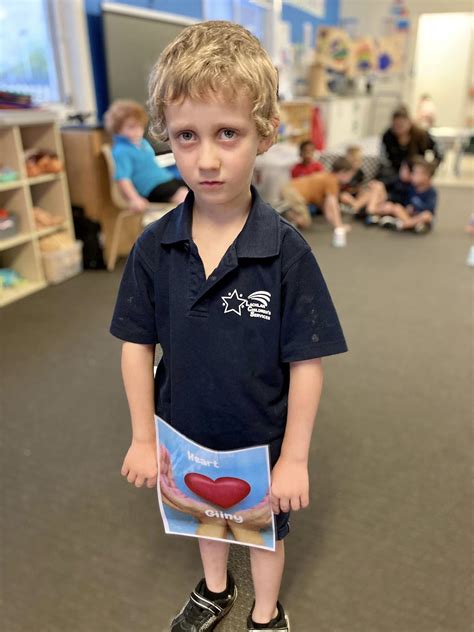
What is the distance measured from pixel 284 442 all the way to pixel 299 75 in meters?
6.24

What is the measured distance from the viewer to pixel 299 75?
617cm

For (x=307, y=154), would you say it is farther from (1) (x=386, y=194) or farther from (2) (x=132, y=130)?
(2) (x=132, y=130)

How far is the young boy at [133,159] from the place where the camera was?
9.08 ft

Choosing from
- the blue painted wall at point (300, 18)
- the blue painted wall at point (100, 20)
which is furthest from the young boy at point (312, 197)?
the blue painted wall at point (300, 18)

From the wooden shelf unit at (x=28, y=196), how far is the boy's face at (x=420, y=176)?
2.50m

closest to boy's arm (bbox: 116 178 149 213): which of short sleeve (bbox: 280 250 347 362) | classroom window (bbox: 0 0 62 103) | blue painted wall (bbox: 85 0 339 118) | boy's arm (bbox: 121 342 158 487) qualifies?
classroom window (bbox: 0 0 62 103)

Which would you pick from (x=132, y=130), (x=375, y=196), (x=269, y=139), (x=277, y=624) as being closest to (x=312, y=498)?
(x=277, y=624)

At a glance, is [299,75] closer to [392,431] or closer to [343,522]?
[392,431]

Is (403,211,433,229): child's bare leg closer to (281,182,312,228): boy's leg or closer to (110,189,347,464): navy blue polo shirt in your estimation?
(281,182,312,228): boy's leg

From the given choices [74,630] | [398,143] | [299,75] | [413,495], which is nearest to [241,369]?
[74,630]

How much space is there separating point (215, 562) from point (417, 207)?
3506 millimetres

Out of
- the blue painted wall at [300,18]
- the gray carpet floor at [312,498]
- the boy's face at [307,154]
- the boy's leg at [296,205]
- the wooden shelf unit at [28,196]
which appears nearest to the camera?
the gray carpet floor at [312,498]

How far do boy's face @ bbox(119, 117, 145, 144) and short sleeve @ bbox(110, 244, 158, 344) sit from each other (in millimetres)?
2205

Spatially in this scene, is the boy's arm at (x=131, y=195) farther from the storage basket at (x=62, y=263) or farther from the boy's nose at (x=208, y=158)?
the boy's nose at (x=208, y=158)
